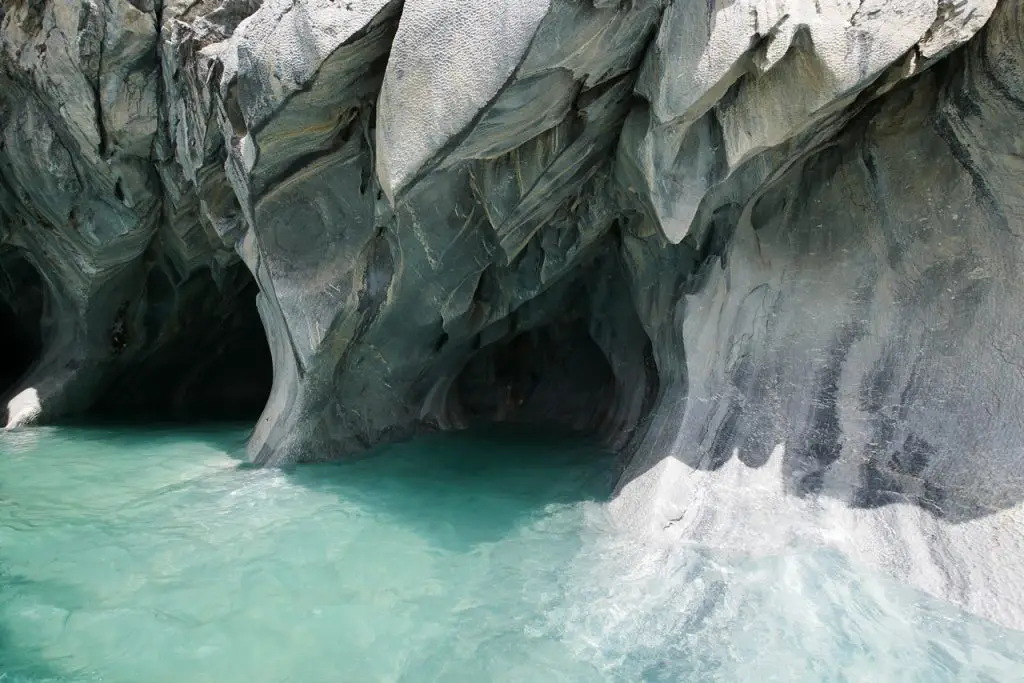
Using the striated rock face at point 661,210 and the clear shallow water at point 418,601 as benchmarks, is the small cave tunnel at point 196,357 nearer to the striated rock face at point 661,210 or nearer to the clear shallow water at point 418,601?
the striated rock face at point 661,210

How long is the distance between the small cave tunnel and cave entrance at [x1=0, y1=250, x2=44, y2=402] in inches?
50.6

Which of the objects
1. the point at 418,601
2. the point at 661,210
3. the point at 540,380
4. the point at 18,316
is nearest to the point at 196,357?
the point at 18,316

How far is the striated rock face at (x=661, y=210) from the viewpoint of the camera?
133 inches

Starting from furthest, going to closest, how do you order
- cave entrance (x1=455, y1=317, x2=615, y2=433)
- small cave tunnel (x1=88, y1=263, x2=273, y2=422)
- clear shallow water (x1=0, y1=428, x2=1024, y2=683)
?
small cave tunnel (x1=88, y1=263, x2=273, y2=422) < cave entrance (x1=455, y1=317, x2=615, y2=433) < clear shallow water (x1=0, y1=428, x2=1024, y2=683)

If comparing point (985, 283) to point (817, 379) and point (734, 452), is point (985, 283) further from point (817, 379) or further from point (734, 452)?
point (734, 452)

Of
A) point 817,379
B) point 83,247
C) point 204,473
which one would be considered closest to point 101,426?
point 83,247

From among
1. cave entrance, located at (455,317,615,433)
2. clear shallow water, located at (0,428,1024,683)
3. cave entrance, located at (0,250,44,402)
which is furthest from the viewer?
cave entrance, located at (0,250,44,402)

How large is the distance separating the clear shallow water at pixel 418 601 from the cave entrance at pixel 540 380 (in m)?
3.61

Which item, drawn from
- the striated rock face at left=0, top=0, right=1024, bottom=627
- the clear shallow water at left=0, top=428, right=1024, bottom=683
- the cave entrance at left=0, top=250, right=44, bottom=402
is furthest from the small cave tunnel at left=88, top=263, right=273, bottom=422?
the clear shallow water at left=0, top=428, right=1024, bottom=683

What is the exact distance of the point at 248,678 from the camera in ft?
8.46

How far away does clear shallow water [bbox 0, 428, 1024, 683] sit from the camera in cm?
266

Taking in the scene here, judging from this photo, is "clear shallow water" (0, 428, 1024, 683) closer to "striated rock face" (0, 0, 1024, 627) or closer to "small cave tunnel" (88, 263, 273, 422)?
"striated rock face" (0, 0, 1024, 627)

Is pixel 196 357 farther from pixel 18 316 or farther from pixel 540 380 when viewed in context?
pixel 540 380

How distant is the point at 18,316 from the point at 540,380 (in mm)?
7551
